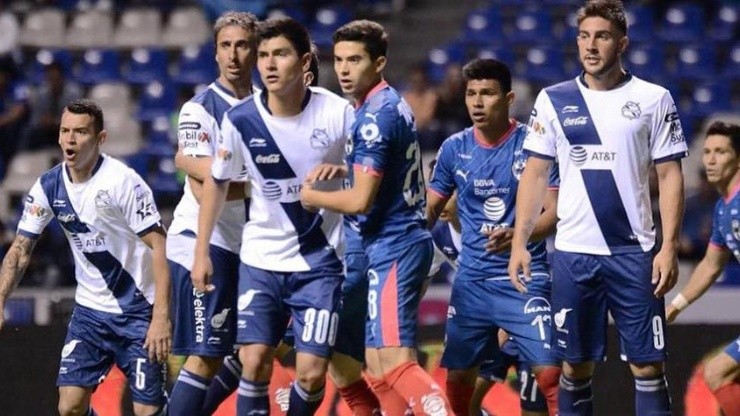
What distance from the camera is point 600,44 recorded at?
8094 millimetres

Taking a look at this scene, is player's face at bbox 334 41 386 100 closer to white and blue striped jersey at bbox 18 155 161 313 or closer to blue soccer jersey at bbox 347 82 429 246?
blue soccer jersey at bbox 347 82 429 246

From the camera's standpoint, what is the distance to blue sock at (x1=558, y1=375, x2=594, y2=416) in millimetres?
8383

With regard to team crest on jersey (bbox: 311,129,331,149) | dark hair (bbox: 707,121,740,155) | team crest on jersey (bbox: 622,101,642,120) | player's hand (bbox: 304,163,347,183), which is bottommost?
player's hand (bbox: 304,163,347,183)

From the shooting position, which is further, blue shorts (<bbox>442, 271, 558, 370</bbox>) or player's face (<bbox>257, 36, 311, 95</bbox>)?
blue shorts (<bbox>442, 271, 558, 370</bbox>)

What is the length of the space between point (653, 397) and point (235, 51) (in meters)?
2.92

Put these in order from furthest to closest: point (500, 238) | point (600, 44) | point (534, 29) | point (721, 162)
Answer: point (534, 29) → point (721, 162) → point (500, 238) → point (600, 44)

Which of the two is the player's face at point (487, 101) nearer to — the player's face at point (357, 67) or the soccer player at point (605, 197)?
the soccer player at point (605, 197)

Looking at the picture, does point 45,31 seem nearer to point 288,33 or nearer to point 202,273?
point 288,33

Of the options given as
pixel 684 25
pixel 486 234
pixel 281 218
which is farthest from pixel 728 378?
pixel 684 25

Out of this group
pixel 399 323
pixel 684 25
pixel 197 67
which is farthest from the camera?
pixel 197 67

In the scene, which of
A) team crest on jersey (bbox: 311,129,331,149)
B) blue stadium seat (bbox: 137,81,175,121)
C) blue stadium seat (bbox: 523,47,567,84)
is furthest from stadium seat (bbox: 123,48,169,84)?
team crest on jersey (bbox: 311,129,331,149)

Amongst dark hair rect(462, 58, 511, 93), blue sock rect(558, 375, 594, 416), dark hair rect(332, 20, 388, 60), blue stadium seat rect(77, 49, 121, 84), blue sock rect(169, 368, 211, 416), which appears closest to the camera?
dark hair rect(332, 20, 388, 60)

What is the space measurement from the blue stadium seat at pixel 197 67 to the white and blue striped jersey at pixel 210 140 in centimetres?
814

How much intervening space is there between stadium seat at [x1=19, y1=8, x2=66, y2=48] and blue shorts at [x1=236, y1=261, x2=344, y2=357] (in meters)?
11.0
